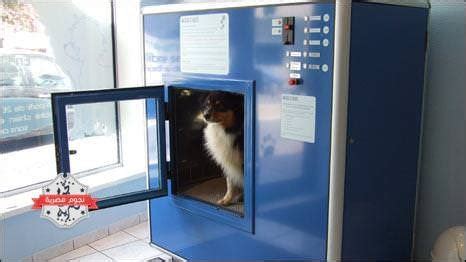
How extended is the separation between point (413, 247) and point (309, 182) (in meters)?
0.95

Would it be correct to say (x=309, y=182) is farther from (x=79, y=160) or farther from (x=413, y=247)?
(x=79, y=160)

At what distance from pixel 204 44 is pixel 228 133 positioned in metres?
0.45

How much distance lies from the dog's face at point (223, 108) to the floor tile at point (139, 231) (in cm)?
119

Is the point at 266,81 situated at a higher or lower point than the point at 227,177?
higher

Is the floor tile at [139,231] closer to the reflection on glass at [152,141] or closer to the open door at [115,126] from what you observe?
the open door at [115,126]

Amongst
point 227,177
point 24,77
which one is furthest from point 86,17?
point 227,177

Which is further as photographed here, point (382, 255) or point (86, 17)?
point (86, 17)

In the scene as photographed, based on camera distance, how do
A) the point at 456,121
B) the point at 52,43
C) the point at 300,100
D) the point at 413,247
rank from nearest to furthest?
the point at 300,100 < the point at 456,121 < the point at 413,247 < the point at 52,43

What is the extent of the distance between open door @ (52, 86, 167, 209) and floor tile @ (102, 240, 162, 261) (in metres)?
0.40

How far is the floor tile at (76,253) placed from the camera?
8.55ft

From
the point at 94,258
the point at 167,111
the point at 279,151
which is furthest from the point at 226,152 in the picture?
the point at 94,258

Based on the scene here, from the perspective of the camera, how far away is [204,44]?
1914 mm

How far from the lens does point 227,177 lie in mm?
2174

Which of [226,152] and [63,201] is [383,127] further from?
[63,201]
